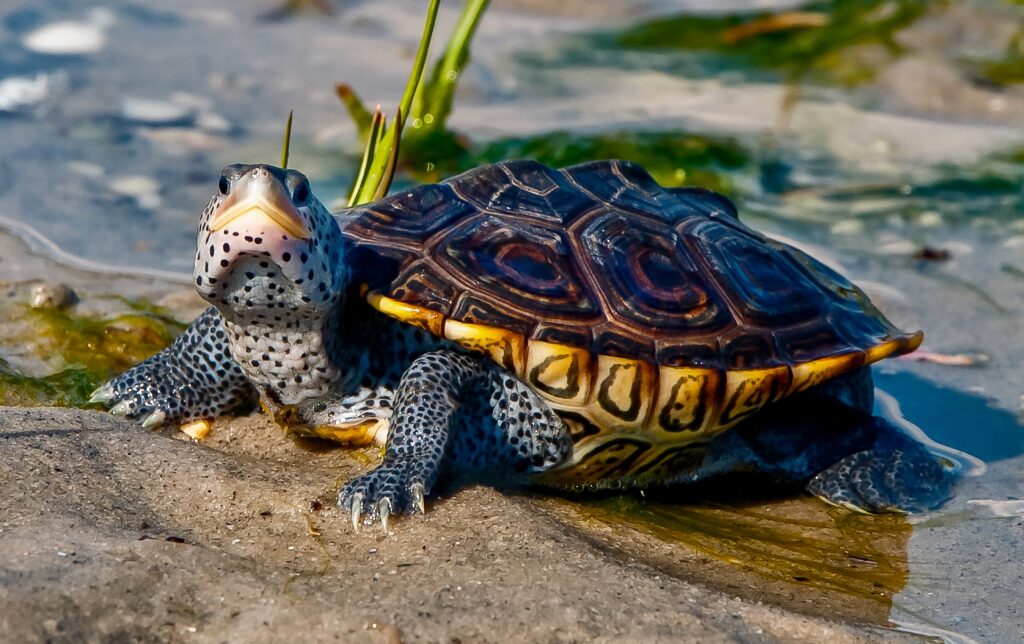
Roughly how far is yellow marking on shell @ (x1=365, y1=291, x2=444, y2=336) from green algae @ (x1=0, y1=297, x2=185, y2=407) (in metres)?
1.09

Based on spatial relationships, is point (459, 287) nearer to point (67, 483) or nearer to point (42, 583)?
point (67, 483)

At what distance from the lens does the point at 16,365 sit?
3.86 meters

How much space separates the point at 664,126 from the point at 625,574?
15.6 feet

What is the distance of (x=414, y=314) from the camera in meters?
3.34

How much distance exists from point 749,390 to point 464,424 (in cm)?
86

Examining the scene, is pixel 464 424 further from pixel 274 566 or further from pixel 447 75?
pixel 447 75

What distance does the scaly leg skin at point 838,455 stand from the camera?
3.66 metres

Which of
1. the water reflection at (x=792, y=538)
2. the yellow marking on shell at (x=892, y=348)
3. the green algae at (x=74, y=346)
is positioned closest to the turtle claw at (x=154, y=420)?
the green algae at (x=74, y=346)

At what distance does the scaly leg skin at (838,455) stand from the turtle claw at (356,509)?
128cm

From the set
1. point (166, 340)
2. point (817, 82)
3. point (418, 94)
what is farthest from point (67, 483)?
point (817, 82)

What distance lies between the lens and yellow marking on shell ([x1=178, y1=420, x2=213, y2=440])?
3.61 m

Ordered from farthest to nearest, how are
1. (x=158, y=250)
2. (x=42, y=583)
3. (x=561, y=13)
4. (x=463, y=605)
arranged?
(x=561, y=13), (x=158, y=250), (x=463, y=605), (x=42, y=583)

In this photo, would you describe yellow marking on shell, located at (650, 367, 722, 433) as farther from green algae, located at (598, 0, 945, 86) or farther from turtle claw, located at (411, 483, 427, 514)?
green algae, located at (598, 0, 945, 86)

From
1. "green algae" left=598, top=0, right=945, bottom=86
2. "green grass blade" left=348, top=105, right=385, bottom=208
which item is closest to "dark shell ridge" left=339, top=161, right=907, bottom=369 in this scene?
"green grass blade" left=348, top=105, right=385, bottom=208
